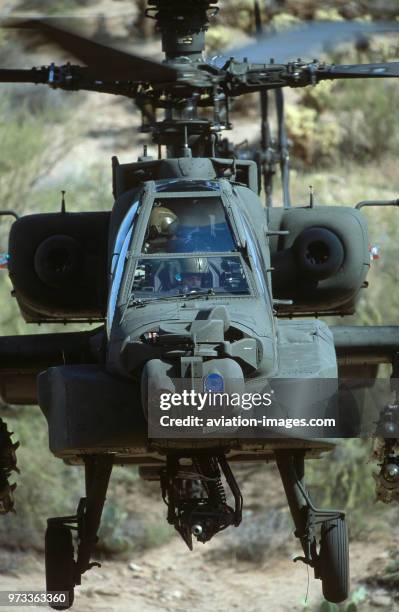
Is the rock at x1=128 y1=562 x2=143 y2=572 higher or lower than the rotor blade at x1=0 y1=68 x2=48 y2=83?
lower

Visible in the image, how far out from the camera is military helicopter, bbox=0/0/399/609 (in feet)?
27.8

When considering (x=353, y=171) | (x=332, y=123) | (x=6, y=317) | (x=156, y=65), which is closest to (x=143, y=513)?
(x=6, y=317)

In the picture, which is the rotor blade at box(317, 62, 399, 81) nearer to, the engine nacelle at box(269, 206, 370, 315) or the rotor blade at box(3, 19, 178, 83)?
the engine nacelle at box(269, 206, 370, 315)

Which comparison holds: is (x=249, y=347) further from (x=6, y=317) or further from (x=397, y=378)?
(x=6, y=317)

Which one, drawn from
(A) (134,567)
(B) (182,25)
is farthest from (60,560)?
(A) (134,567)

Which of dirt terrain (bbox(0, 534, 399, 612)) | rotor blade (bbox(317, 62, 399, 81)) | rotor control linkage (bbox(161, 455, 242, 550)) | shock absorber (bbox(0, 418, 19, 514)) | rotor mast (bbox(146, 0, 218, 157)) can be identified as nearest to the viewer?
rotor control linkage (bbox(161, 455, 242, 550))

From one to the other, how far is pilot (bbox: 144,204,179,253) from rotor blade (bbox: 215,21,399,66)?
186 centimetres

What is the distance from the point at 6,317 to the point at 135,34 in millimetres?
14094

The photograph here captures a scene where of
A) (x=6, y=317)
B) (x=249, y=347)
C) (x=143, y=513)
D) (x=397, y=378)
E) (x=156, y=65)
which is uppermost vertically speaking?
(x=156, y=65)

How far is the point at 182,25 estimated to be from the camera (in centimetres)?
1093

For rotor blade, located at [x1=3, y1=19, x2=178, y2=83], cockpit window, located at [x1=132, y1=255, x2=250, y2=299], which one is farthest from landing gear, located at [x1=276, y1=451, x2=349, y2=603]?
rotor blade, located at [x1=3, y1=19, x2=178, y2=83]

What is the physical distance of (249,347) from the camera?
8.34 meters

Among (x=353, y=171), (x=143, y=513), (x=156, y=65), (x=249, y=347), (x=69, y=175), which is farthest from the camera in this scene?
(x=353, y=171)

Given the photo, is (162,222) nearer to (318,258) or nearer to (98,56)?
(98,56)
